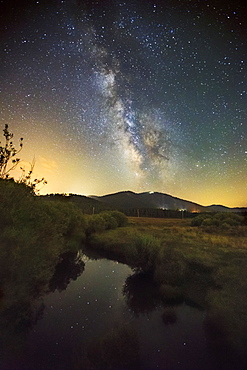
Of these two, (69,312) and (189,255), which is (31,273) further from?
(189,255)

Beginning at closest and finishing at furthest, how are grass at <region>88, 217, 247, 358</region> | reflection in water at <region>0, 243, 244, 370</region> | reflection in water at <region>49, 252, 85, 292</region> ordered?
1. reflection in water at <region>0, 243, 244, 370</region>
2. grass at <region>88, 217, 247, 358</region>
3. reflection in water at <region>49, 252, 85, 292</region>

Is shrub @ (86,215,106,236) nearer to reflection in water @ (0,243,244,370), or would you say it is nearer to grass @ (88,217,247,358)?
grass @ (88,217,247,358)

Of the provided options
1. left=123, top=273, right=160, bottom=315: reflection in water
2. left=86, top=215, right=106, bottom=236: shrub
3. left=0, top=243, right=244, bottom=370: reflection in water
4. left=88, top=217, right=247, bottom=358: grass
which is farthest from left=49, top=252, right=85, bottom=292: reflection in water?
left=86, top=215, right=106, bottom=236: shrub

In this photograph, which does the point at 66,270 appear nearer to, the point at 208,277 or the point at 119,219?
the point at 208,277

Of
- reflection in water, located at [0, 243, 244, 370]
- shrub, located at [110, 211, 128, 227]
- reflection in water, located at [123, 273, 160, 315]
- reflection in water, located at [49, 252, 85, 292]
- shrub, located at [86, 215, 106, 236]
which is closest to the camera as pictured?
reflection in water, located at [0, 243, 244, 370]

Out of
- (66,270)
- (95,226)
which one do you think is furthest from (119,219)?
(66,270)

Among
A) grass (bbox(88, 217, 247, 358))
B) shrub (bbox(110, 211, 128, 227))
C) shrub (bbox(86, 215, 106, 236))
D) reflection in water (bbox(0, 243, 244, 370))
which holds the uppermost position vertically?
shrub (bbox(110, 211, 128, 227))

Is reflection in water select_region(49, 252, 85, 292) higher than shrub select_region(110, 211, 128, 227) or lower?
lower

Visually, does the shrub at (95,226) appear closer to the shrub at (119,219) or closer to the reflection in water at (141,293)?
the shrub at (119,219)

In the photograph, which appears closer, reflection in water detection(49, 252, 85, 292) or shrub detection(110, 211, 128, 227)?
reflection in water detection(49, 252, 85, 292)

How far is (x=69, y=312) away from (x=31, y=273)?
3418 mm

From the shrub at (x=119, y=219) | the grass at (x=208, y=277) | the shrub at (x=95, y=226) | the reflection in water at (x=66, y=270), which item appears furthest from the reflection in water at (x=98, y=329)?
the shrub at (x=119, y=219)

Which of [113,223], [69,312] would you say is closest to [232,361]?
[69,312]

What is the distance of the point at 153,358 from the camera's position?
28.4 feet
